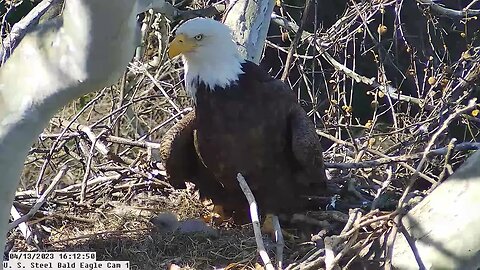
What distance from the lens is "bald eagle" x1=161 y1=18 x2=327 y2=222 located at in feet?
11.7

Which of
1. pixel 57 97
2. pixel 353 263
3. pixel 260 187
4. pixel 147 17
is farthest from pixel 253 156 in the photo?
pixel 57 97

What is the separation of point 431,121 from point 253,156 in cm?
128

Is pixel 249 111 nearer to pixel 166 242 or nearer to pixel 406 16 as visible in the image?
pixel 166 242

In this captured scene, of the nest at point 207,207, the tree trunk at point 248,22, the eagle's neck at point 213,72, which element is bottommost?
the nest at point 207,207

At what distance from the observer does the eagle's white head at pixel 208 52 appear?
3602 mm

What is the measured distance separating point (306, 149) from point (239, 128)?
0.33 metres

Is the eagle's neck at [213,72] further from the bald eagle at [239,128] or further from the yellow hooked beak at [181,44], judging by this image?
the yellow hooked beak at [181,44]

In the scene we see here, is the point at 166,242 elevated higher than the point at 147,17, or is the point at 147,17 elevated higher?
the point at 147,17

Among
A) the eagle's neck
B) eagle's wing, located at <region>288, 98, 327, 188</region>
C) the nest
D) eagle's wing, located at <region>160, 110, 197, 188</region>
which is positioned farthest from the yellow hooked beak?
the nest

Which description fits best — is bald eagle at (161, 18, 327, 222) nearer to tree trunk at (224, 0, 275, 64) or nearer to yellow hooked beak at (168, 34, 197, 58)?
yellow hooked beak at (168, 34, 197, 58)

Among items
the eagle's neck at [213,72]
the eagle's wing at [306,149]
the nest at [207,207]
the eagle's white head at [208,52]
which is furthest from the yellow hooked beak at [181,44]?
the nest at [207,207]

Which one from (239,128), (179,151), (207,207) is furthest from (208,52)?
(207,207)

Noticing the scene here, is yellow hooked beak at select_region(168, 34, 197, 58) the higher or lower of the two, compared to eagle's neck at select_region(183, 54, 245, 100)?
higher

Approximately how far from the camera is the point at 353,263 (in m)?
2.61
